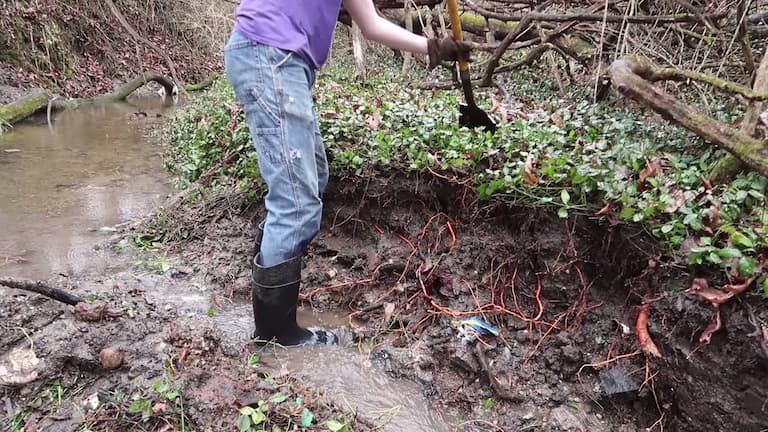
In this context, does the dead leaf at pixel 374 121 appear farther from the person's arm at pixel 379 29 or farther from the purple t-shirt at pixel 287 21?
the purple t-shirt at pixel 287 21

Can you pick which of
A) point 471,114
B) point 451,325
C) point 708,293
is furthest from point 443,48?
point 708,293

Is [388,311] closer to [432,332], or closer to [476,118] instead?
[432,332]

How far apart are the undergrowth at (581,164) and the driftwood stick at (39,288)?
1528 millimetres

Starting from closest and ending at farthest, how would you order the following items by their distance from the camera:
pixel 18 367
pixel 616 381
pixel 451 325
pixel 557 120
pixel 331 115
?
pixel 18 367, pixel 616 381, pixel 451 325, pixel 557 120, pixel 331 115

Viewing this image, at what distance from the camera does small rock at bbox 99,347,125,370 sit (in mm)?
1992

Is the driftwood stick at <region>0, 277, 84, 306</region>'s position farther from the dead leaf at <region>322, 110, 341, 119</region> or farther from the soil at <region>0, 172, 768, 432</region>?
the dead leaf at <region>322, 110, 341, 119</region>

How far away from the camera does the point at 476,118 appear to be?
3.31 m

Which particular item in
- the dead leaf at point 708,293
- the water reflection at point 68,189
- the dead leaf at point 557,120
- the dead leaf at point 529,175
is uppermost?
the dead leaf at point 529,175

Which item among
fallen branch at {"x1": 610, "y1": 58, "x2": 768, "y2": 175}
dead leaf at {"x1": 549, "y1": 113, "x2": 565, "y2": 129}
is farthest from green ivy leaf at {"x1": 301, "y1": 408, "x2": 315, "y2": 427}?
dead leaf at {"x1": 549, "y1": 113, "x2": 565, "y2": 129}

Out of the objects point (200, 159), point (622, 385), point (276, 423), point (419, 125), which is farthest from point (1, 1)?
point (622, 385)

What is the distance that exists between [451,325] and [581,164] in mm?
1044

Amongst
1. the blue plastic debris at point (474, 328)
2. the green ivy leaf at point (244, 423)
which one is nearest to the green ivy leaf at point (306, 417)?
the green ivy leaf at point (244, 423)

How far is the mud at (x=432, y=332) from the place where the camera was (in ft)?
6.48

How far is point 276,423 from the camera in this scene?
1.88 metres
